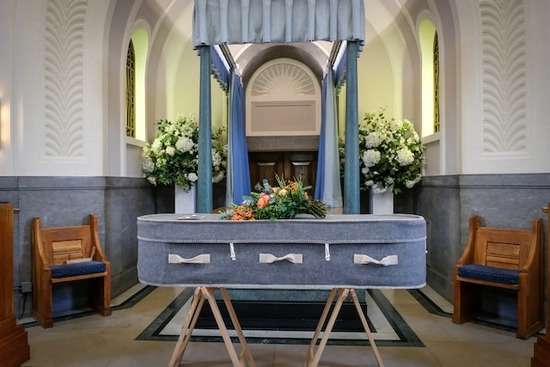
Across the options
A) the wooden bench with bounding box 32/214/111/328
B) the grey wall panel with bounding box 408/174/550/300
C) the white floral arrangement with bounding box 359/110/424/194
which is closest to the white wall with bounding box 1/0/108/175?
the wooden bench with bounding box 32/214/111/328

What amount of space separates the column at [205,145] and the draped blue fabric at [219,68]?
2.71 ft

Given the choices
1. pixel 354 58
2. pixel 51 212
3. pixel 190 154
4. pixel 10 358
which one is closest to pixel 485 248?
pixel 354 58

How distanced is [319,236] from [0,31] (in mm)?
4050

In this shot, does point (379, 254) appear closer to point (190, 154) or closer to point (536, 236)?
point (536, 236)

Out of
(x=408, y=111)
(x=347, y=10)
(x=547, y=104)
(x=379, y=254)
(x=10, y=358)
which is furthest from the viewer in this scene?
(x=408, y=111)

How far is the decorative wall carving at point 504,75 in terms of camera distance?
4.24 meters

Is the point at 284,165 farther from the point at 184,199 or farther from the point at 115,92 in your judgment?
the point at 115,92

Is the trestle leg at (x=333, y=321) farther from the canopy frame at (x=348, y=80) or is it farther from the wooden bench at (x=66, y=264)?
the wooden bench at (x=66, y=264)

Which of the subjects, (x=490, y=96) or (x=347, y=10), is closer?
→ (x=347, y=10)

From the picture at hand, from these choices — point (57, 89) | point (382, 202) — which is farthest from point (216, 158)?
point (382, 202)

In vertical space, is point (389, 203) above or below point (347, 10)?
below

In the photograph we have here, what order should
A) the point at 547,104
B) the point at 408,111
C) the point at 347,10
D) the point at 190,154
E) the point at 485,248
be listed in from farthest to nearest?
the point at 408,111 < the point at 190,154 < the point at 485,248 < the point at 547,104 < the point at 347,10

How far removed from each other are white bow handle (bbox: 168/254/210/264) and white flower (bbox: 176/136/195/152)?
3463mm

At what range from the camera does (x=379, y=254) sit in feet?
7.87
